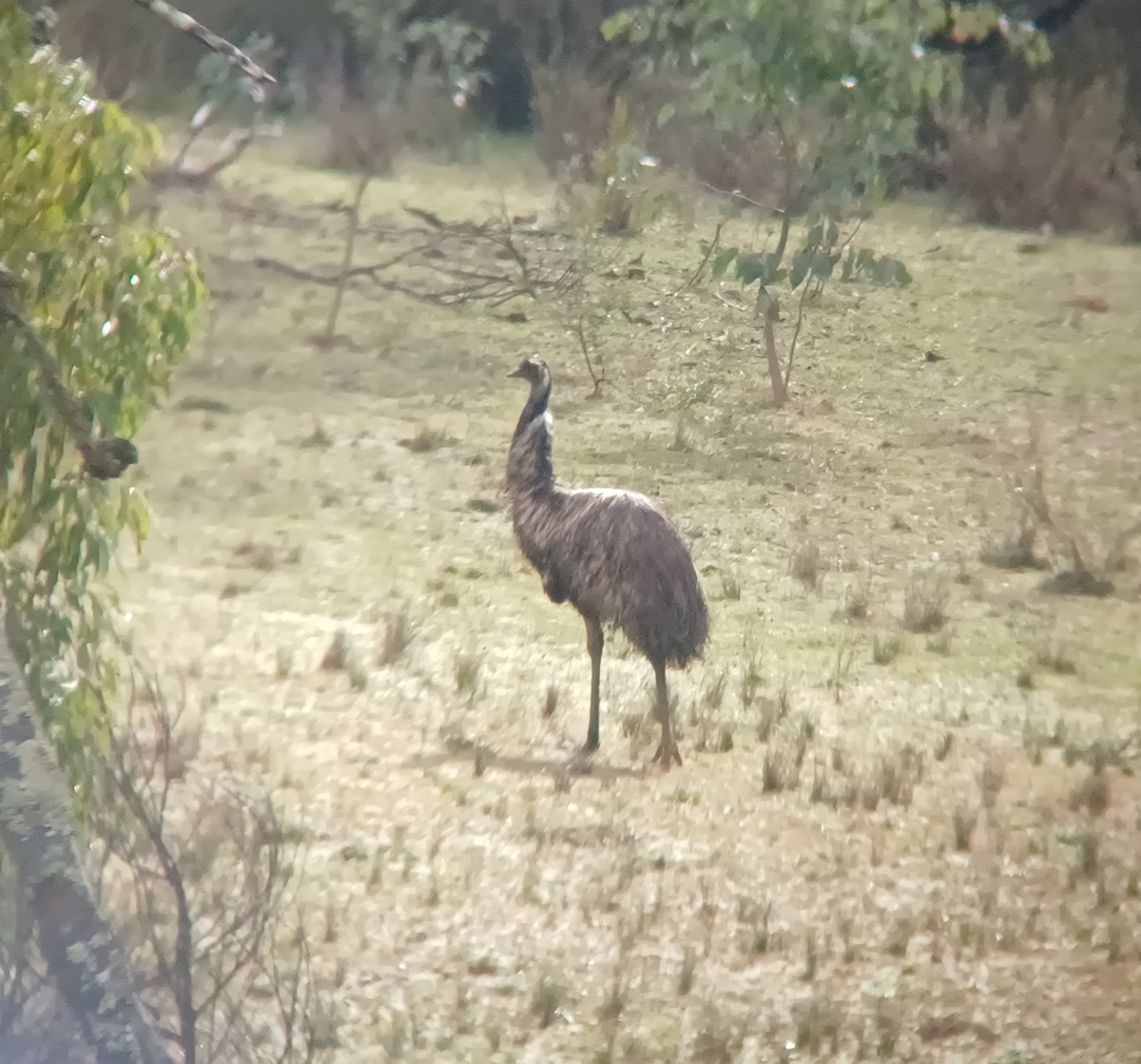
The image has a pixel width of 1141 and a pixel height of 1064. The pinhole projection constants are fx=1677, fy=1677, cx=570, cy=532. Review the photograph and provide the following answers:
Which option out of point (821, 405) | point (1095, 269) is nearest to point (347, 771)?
point (821, 405)

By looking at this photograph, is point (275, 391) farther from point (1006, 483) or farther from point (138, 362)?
point (1006, 483)

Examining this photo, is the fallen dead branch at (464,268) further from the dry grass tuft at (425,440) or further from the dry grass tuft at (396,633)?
the dry grass tuft at (396,633)

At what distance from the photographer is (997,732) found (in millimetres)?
2936

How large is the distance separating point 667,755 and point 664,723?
6 centimetres

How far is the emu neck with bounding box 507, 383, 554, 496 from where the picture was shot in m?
3.02

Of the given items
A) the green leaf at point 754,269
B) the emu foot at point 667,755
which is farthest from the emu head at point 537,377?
the emu foot at point 667,755

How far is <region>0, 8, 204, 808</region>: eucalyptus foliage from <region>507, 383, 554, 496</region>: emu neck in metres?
0.79

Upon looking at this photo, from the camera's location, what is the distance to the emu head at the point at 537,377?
119 inches

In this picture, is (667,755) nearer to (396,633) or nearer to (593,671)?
(593,671)

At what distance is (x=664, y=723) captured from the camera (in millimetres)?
2910

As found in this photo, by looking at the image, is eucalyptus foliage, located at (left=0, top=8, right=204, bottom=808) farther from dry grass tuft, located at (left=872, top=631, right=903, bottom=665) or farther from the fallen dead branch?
dry grass tuft, located at (left=872, top=631, right=903, bottom=665)

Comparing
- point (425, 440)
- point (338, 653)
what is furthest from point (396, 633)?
point (425, 440)

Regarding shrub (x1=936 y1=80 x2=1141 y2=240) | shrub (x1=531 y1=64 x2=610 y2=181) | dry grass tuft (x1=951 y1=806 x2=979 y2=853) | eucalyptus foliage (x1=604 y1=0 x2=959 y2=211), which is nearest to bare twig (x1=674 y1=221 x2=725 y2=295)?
eucalyptus foliage (x1=604 y1=0 x2=959 y2=211)

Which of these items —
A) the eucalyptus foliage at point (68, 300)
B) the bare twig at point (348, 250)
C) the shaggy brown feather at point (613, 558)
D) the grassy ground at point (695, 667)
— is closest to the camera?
the eucalyptus foliage at point (68, 300)
